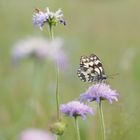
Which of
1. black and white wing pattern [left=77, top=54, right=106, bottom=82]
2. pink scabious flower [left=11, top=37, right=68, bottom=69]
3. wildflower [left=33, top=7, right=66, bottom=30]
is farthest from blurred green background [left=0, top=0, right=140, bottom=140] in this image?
wildflower [left=33, top=7, right=66, bottom=30]

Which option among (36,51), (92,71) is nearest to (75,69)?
(36,51)

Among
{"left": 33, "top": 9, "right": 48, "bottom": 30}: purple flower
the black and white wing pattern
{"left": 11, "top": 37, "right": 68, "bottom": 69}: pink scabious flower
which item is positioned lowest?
the black and white wing pattern

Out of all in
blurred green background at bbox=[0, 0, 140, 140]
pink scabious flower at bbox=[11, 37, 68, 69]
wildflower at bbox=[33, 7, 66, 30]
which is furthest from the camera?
pink scabious flower at bbox=[11, 37, 68, 69]

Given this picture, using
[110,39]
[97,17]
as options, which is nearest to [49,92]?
[110,39]

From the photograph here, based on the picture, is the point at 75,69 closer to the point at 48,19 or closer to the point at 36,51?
the point at 36,51

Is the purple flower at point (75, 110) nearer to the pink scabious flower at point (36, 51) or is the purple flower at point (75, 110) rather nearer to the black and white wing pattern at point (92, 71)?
the black and white wing pattern at point (92, 71)

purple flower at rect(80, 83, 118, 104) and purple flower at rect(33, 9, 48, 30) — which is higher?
purple flower at rect(33, 9, 48, 30)

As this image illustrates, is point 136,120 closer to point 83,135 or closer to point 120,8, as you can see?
point 83,135

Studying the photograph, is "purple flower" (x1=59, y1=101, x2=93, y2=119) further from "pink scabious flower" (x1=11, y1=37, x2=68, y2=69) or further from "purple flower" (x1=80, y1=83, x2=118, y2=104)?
"pink scabious flower" (x1=11, y1=37, x2=68, y2=69)
